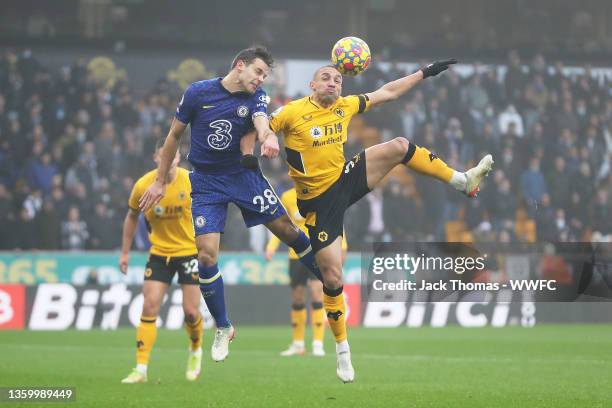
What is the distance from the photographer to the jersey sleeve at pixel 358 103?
1023 centimetres

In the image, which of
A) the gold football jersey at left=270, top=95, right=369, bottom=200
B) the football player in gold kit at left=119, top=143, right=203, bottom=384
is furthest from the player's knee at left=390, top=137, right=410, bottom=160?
the football player in gold kit at left=119, top=143, right=203, bottom=384

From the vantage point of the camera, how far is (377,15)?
28.3 meters

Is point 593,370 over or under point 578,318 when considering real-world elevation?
over

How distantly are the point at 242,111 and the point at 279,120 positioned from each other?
0.44 meters

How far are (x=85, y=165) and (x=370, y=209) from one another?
6127 millimetres

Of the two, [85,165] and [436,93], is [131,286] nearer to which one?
[85,165]

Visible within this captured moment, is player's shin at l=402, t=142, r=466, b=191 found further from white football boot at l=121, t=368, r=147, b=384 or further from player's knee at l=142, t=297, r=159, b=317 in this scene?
white football boot at l=121, t=368, r=147, b=384

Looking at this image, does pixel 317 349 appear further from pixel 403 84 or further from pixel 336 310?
pixel 403 84

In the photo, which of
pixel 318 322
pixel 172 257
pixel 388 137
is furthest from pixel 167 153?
Result: pixel 388 137

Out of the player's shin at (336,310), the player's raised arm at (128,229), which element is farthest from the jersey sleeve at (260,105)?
the player's raised arm at (128,229)

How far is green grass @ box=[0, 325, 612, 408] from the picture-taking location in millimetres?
9797

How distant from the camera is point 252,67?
382 inches

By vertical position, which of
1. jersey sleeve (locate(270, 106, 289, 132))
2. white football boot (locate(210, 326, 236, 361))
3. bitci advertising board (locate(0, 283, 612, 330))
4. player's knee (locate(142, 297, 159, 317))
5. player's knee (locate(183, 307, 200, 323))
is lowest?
bitci advertising board (locate(0, 283, 612, 330))

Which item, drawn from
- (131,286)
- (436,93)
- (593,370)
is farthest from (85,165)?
(593,370)
